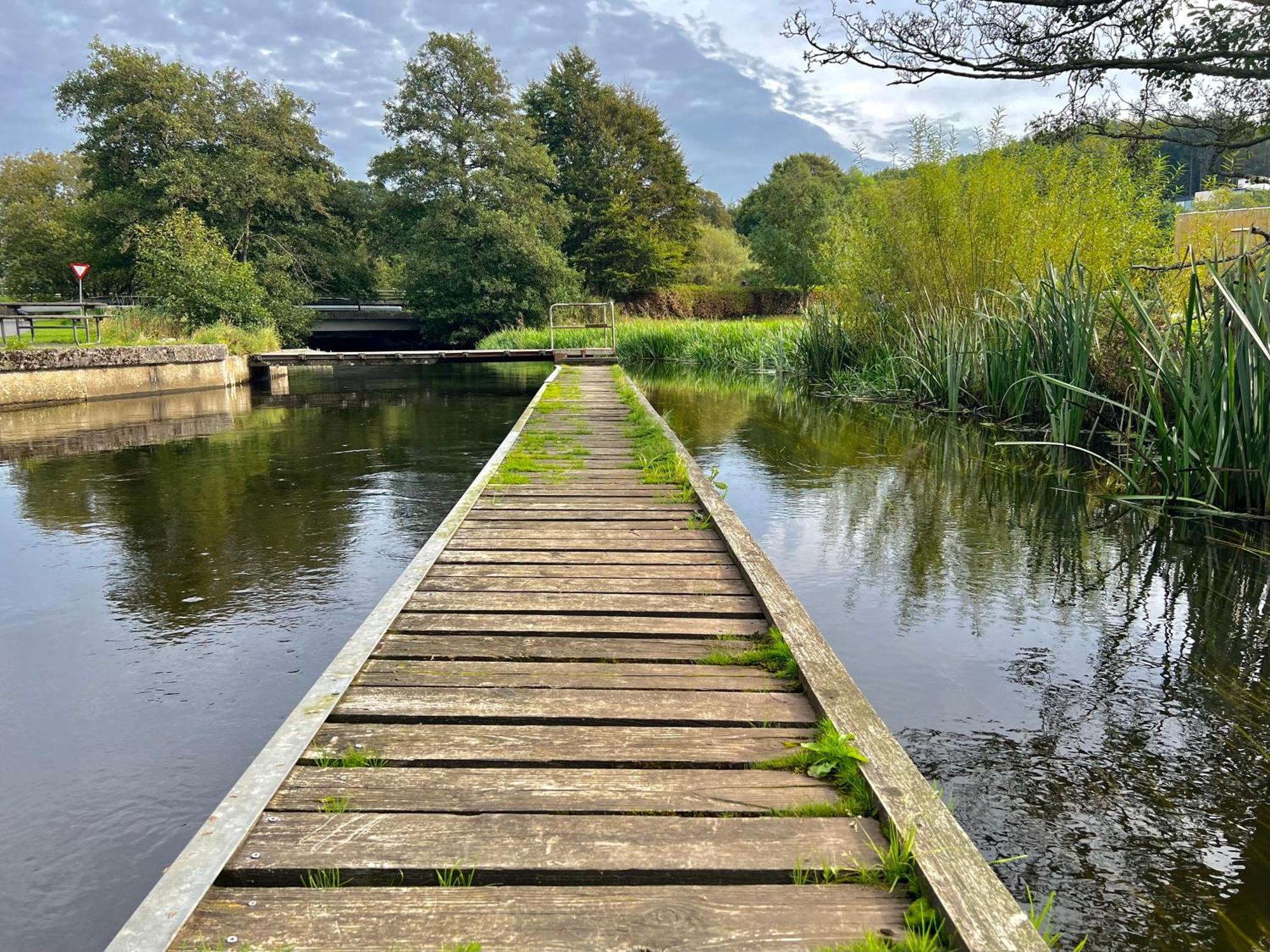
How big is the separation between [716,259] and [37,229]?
99.2ft

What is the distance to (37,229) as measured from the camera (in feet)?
110

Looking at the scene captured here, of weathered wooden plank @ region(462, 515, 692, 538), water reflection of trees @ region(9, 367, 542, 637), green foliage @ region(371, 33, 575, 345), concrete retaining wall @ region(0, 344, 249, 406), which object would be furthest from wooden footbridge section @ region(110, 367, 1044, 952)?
green foliage @ region(371, 33, 575, 345)

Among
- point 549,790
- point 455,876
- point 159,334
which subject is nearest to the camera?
point 455,876

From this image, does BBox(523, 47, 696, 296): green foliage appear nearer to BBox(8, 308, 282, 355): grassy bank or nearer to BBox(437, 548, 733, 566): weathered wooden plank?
BBox(8, 308, 282, 355): grassy bank

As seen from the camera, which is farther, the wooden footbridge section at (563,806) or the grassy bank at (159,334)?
the grassy bank at (159,334)

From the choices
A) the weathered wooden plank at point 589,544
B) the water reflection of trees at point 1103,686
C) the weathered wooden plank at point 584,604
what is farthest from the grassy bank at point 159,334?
the water reflection of trees at point 1103,686

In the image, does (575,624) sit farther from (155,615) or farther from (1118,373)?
(1118,373)

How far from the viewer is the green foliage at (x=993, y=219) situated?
7957 millimetres

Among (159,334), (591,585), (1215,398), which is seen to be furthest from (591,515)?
(159,334)

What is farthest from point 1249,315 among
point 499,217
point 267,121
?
point 267,121

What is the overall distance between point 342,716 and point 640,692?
0.71 m

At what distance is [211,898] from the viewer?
132 cm

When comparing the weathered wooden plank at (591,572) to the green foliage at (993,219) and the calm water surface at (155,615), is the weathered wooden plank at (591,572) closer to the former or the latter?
the calm water surface at (155,615)

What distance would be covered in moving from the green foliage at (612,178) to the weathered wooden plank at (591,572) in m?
32.8
